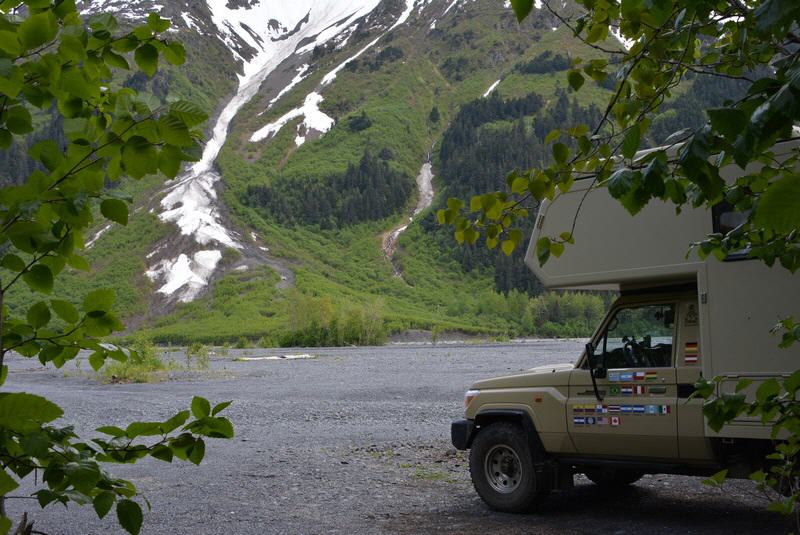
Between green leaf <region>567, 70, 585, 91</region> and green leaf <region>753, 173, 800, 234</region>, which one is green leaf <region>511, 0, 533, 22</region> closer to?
green leaf <region>753, 173, 800, 234</region>

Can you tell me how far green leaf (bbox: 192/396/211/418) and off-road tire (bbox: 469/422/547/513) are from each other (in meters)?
7.19

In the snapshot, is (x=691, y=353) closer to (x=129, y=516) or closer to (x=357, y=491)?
(x=357, y=491)

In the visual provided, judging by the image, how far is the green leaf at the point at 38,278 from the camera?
1986mm

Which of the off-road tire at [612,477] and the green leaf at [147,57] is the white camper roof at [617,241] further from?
the green leaf at [147,57]

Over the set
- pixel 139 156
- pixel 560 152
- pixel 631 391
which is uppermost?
pixel 560 152

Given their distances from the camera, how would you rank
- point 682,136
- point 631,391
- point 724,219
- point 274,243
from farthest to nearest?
point 274,243 < point 631,391 < point 724,219 < point 682,136

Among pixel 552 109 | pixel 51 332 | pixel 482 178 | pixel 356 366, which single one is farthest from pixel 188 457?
pixel 552 109

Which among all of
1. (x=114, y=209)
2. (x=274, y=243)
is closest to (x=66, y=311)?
(x=114, y=209)

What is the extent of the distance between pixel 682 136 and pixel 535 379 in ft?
21.8

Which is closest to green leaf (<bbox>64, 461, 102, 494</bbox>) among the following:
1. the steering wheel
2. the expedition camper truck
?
the expedition camper truck

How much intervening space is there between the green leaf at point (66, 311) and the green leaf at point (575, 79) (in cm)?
192

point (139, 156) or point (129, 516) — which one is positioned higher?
point (139, 156)

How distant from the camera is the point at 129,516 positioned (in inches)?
73.2

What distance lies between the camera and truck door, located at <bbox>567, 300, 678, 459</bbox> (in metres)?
7.79
